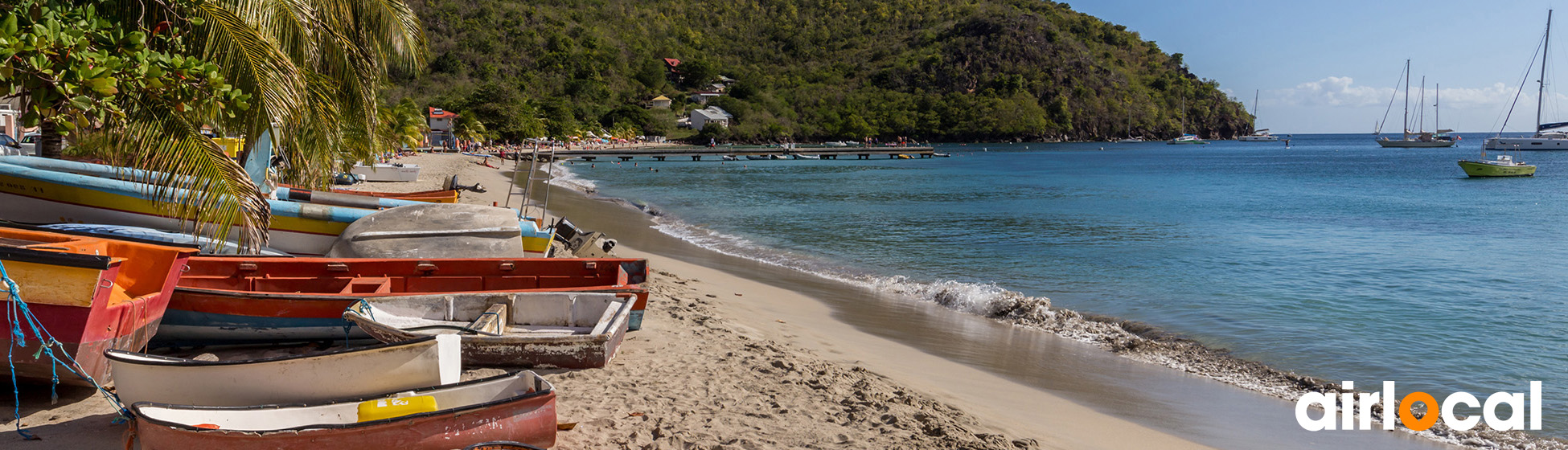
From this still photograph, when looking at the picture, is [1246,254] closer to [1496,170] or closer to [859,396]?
[859,396]

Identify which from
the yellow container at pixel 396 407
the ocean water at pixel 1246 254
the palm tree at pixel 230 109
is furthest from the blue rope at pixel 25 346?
the ocean water at pixel 1246 254

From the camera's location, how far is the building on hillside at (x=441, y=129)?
62438 mm

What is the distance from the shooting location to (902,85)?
147 m

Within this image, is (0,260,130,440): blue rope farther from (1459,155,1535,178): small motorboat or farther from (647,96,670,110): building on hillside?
(647,96,670,110): building on hillside

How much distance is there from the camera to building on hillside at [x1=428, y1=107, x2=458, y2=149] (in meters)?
62.4

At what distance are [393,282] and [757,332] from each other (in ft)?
11.8

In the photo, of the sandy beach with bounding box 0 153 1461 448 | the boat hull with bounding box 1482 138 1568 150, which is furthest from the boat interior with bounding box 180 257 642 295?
the boat hull with bounding box 1482 138 1568 150

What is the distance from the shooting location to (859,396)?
6820 mm

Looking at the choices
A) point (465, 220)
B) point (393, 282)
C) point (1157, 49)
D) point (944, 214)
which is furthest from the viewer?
point (1157, 49)

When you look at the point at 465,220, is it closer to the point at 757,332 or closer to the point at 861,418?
the point at 757,332

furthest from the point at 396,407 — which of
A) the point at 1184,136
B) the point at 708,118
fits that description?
the point at 1184,136

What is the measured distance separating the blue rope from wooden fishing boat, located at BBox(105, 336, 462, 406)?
24 centimetres

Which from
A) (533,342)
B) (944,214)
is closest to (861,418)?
(533,342)

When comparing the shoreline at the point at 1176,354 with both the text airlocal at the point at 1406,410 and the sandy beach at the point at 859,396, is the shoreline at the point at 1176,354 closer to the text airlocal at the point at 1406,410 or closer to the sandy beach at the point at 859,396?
the text airlocal at the point at 1406,410
